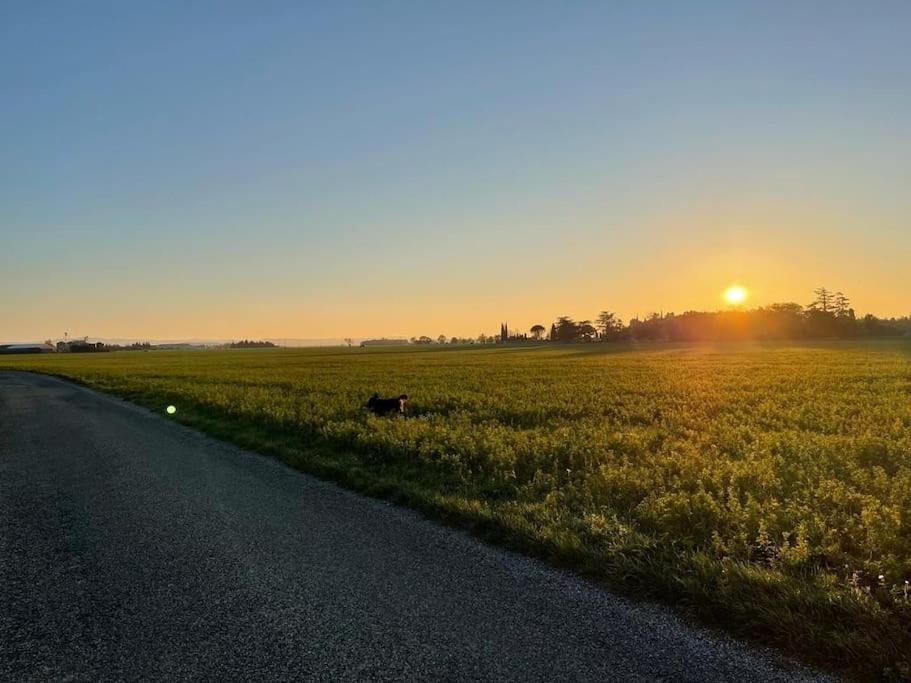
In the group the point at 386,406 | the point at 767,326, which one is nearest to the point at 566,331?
the point at 767,326

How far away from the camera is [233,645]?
13.6 feet

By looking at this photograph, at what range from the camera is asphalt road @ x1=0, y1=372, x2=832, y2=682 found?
152 inches

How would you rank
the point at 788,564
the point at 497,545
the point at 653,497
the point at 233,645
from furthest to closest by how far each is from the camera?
1. the point at 653,497
2. the point at 497,545
3. the point at 788,564
4. the point at 233,645

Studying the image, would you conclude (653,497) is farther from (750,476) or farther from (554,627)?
(554,627)

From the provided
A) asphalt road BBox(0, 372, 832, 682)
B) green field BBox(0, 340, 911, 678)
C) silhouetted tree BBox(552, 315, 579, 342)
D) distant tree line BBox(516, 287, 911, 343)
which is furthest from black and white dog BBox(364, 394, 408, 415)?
silhouetted tree BBox(552, 315, 579, 342)

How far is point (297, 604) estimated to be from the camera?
4.75 m

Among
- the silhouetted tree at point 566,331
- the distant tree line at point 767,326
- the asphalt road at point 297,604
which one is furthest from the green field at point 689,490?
the silhouetted tree at point 566,331

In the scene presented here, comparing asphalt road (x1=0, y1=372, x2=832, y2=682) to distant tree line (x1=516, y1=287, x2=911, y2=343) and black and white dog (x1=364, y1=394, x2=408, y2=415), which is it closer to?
black and white dog (x1=364, y1=394, x2=408, y2=415)

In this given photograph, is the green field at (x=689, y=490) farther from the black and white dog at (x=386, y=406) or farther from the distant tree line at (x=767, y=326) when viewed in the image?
the distant tree line at (x=767, y=326)

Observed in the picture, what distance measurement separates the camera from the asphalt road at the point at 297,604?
386 cm

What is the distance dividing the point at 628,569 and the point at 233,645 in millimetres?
3625

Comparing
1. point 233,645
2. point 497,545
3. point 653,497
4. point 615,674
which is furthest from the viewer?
point 653,497

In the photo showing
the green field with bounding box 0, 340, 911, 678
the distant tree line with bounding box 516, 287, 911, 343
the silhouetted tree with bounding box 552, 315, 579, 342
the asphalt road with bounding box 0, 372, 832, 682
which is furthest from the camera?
the silhouetted tree with bounding box 552, 315, 579, 342

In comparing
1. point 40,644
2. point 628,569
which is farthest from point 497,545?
point 40,644
